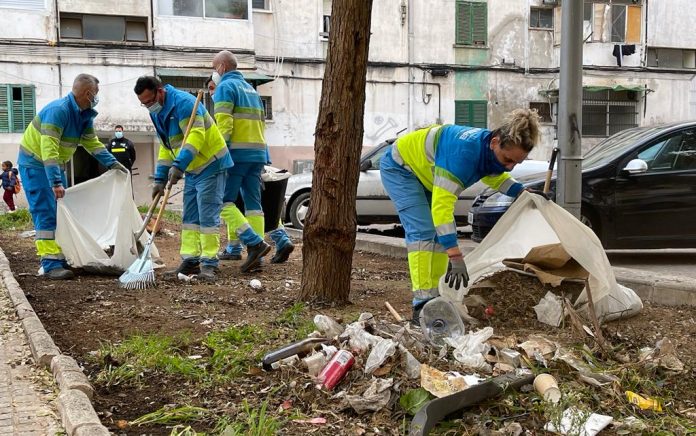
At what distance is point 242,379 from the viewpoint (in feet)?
11.6

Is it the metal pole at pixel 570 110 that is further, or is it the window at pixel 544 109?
the window at pixel 544 109

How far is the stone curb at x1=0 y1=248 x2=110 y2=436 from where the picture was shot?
9.39 ft

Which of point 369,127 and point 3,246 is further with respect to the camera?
point 369,127

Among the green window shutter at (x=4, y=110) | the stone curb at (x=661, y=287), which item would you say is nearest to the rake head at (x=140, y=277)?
the stone curb at (x=661, y=287)

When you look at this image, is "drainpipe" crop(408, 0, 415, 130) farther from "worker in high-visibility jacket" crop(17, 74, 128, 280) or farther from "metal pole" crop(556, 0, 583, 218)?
"metal pole" crop(556, 0, 583, 218)

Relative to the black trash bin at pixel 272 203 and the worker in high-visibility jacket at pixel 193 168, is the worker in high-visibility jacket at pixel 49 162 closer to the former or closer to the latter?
the worker in high-visibility jacket at pixel 193 168

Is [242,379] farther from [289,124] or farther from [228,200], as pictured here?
[289,124]

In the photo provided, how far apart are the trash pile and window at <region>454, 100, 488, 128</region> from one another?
820 inches

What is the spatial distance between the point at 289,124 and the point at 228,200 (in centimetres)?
1583

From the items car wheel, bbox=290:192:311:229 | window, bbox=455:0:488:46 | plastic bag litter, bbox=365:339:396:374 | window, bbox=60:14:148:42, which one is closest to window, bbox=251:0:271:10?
window, bbox=60:14:148:42

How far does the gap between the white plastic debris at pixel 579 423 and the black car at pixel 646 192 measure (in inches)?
199

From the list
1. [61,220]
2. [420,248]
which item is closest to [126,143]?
[61,220]

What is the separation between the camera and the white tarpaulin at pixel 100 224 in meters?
6.72

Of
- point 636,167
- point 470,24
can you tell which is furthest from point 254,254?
point 470,24
